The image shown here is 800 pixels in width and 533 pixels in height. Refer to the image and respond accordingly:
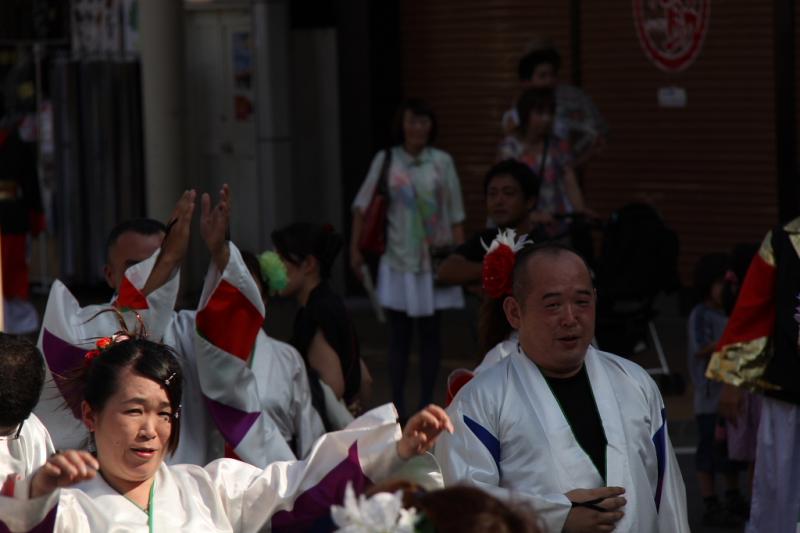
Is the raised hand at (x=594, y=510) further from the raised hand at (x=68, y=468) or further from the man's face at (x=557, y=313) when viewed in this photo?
the raised hand at (x=68, y=468)

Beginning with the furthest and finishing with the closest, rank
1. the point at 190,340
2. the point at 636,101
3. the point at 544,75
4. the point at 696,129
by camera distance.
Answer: the point at 636,101 < the point at 696,129 < the point at 544,75 < the point at 190,340

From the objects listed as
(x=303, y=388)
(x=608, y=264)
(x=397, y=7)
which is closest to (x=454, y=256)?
(x=303, y=388)

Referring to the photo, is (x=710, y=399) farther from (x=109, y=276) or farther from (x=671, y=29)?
(x=671, y=29)

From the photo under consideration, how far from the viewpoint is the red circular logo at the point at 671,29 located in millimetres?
12172

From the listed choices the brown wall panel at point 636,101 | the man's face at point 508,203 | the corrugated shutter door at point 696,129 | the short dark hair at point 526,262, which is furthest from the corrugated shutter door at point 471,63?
the short dark hair at point 526,262

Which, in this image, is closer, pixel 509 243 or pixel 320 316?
pixel 509 243

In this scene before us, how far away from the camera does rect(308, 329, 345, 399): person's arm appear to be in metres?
6.33

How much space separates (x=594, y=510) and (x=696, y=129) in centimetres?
867

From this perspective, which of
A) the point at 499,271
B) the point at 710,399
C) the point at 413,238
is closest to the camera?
the point at 499,271

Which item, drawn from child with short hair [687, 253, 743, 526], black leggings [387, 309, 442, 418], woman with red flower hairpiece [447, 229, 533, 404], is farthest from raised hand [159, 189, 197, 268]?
black leggings [387, 309, 442, 418]

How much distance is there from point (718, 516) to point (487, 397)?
347 centimetres

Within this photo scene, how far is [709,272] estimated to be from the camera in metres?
8.02

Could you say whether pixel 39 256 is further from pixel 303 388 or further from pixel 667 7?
pixel 303 388

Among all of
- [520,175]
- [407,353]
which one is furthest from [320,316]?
[407,353]
